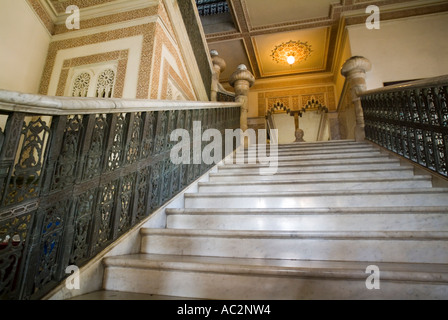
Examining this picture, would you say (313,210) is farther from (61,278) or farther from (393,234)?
(61,278)

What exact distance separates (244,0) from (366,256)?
19.8 ft

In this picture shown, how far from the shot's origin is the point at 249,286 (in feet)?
3.46

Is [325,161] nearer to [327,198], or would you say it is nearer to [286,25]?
[327,198]

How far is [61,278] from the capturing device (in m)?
1.05

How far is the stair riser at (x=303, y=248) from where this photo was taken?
47.9 inches

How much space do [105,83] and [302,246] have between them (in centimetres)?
357

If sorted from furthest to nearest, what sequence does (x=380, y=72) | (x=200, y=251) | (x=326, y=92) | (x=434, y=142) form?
(x=326, y=92), (x=380, y=72), (x=434, y=142), (x=200, y=251)

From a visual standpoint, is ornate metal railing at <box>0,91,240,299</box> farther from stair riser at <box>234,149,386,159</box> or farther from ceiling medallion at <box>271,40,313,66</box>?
ceiling medallion at <box>271,40,313,66</box>

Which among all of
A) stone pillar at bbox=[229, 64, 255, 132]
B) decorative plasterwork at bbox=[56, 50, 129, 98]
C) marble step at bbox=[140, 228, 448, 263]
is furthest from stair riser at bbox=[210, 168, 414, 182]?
stone pillar at bbox=[229, 64, 255, 132]

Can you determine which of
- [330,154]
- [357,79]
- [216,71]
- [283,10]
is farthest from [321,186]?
[283,10]

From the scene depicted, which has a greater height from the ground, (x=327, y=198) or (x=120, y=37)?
(x=120, y=37)

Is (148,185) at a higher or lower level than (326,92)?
lower

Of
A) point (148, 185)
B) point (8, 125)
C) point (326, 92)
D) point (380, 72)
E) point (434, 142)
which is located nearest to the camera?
point (8, 125)
